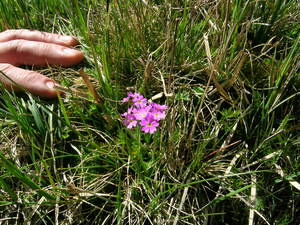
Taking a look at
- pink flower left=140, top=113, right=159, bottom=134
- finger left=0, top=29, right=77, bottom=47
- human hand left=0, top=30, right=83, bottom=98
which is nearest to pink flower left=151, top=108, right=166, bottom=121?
pink flower left=140, top=113, right=159, bottom=134

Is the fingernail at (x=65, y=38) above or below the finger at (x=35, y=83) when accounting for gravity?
above

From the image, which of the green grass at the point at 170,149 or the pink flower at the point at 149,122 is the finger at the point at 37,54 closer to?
the green grass at the point at 170,149

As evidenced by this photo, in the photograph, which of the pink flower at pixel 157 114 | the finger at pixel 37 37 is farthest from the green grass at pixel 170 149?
the finger at pixel 37 37

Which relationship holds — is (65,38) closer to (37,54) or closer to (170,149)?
(37,54)

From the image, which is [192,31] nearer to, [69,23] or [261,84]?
[261,84]

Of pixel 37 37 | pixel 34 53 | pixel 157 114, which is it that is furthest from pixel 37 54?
pixel 157 114

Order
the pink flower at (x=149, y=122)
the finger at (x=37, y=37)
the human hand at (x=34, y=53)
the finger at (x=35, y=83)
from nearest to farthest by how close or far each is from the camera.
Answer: the pink flower at (x=149, y=122), the finger at (x=35, y=83), the human hand at (x=34, y=53), the finger at (x=37, y=37)
